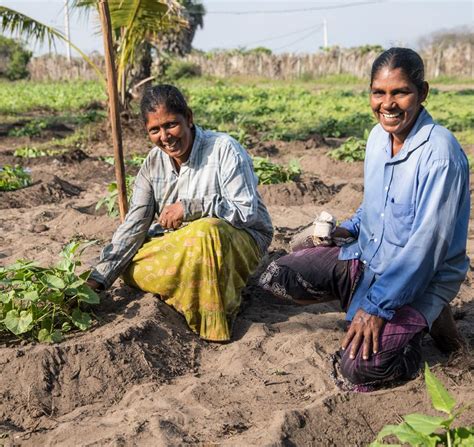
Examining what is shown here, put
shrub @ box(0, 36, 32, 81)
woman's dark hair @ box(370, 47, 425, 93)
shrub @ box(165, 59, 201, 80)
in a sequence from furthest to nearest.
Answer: shrub @ box(0, 36, 32, 81), shrub @ box(165, 59, 201, 80), woman's dark hair @ box(370, 47, 425, 93)

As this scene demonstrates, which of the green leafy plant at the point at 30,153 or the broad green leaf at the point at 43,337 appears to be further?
the green leafy plant at the point at 30,153

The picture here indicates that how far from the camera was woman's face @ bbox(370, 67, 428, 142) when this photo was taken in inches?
109

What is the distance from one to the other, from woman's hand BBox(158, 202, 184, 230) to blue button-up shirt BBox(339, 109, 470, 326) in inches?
39.4

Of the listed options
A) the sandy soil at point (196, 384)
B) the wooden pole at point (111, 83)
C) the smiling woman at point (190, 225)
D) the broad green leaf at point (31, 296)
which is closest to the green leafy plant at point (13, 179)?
the wooden pole at point (111, 83)

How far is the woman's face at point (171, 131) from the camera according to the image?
11.2 feet

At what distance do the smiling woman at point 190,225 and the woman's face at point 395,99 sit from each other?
3.07ft

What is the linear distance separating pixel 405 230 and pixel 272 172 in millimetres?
4022

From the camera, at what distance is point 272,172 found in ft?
22.4

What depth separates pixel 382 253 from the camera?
2.99m

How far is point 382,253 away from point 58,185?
4.69 m

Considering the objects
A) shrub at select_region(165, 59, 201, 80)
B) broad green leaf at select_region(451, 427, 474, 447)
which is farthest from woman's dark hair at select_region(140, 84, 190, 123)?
shrub at select_region(165, 59, 201, 80)

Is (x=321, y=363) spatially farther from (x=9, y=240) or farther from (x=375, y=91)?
(x=9, y=240)

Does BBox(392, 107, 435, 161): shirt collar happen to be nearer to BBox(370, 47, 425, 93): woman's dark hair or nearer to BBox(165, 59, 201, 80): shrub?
BBox(370, 47, 425, 93): woman's dark hair

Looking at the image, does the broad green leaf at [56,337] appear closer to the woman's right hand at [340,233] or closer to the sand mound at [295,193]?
the woman's right hand at [340,233]
